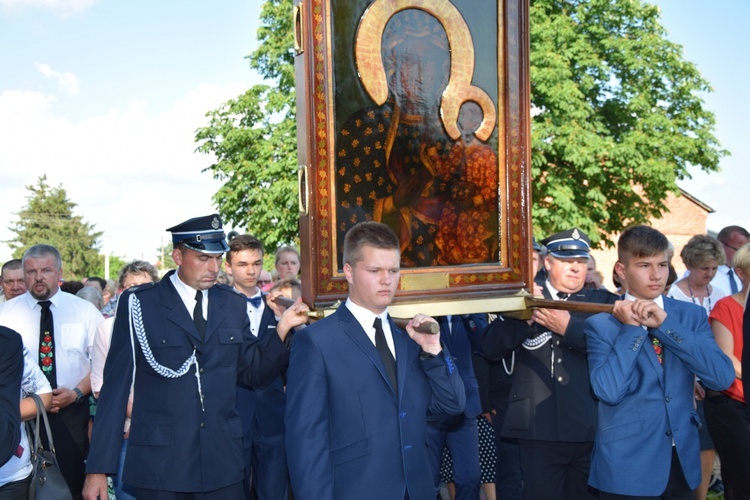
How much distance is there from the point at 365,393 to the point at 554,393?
1.93 meters

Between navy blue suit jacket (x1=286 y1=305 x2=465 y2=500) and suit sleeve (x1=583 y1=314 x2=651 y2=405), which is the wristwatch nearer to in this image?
navy blue suit jacket (x1=286 y1=305 x2=465 y2=500)

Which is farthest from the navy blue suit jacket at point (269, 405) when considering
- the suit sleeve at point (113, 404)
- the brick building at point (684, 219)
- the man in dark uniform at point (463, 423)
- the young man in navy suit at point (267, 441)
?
the brick building at point (684, 219)

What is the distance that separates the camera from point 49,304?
22.3 feet

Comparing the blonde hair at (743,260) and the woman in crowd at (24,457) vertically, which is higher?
the blonde hair at (743,260)

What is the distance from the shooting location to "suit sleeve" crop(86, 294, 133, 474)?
4383mm

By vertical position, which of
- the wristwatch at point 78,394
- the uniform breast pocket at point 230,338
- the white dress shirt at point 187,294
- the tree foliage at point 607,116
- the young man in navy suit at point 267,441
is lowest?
the young man in navy suit at point 267,441

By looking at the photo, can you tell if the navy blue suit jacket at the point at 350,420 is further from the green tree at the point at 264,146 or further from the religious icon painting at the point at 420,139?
the green tree at the point at 264,146

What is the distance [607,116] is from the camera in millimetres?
23062

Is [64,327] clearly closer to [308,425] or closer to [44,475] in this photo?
[44,475]

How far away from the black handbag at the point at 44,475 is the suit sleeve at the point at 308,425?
1.37 m

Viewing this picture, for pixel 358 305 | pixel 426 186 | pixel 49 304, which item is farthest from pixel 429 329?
pixel 49 304

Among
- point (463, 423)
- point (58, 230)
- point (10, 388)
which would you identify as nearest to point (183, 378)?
point (10, 388)

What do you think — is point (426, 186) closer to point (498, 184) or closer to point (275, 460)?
point (498, 184)

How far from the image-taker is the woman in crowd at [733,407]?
559 centimetres
